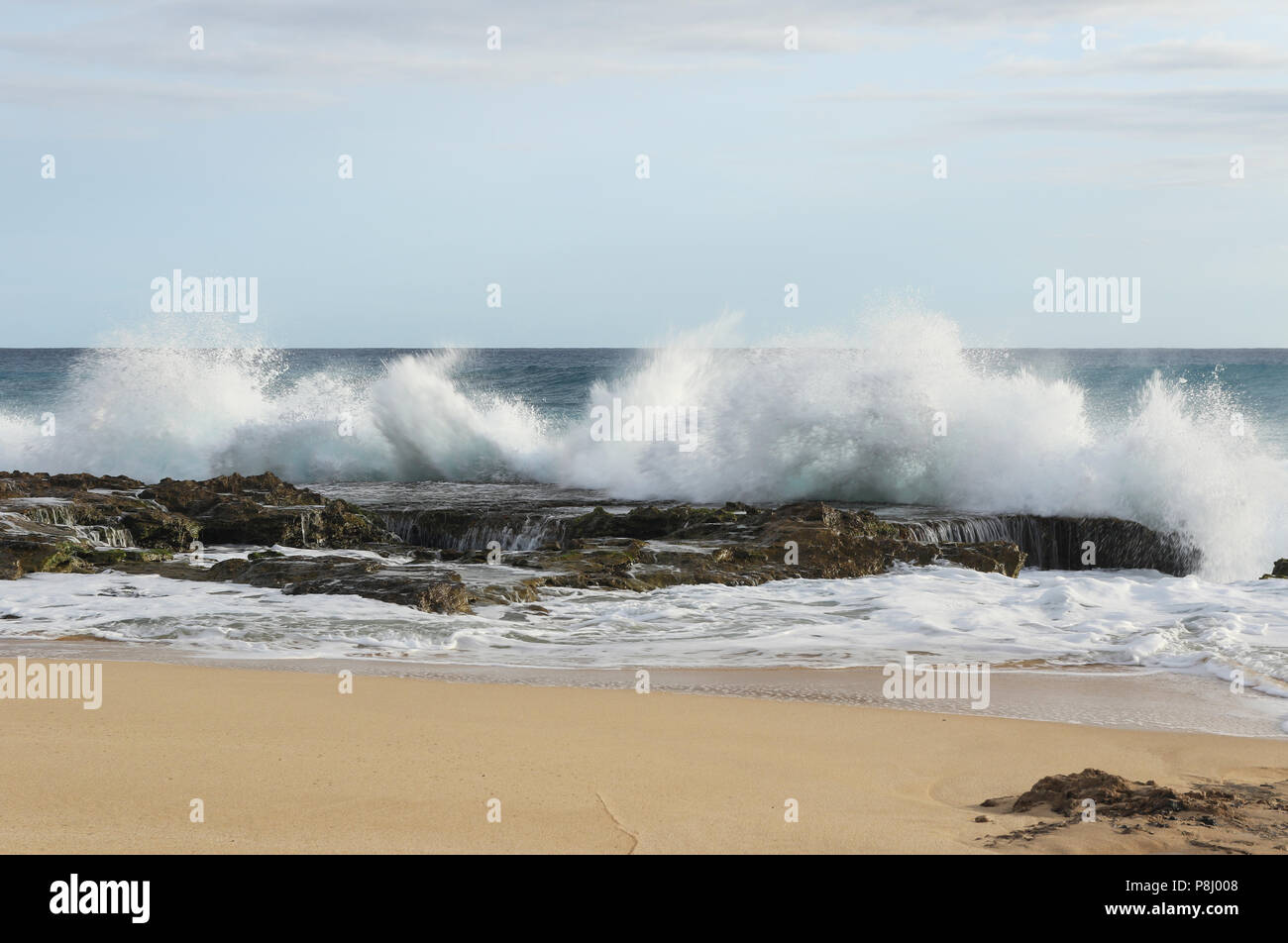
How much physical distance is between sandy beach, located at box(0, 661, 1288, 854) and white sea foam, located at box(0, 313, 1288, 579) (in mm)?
9930

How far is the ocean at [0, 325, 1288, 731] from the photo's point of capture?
27.0 feet

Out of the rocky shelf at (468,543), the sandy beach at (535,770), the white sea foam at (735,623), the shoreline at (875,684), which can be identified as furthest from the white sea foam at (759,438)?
the sandy beach at (535,770)

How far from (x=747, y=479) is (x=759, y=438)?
87 cm

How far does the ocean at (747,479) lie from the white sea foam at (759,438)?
0.15 feet

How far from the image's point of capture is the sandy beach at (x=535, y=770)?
12.5ft

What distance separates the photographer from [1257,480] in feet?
48.4

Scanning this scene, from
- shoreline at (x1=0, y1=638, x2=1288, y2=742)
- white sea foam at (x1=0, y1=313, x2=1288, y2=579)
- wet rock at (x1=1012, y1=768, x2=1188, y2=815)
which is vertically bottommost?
shoreline at (x1=0, y1=638, x2=1288, y2=742)

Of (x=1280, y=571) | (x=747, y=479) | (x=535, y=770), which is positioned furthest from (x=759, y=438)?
(x=535, y=770)

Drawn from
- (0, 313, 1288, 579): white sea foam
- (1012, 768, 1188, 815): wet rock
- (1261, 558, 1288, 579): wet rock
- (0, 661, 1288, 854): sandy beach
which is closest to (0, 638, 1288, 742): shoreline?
(0, 661, 1288, 854): sandy beach

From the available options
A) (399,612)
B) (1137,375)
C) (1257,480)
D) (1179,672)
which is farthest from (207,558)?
(1137,375)

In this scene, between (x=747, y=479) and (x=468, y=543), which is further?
(x=747, y=479)

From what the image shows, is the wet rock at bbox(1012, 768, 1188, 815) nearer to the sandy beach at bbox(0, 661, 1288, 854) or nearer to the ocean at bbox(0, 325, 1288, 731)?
the sandy beach at bbox(0, 661, 1288, 854)

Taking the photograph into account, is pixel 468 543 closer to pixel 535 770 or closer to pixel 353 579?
pixel 353 579

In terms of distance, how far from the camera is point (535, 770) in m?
4.68
